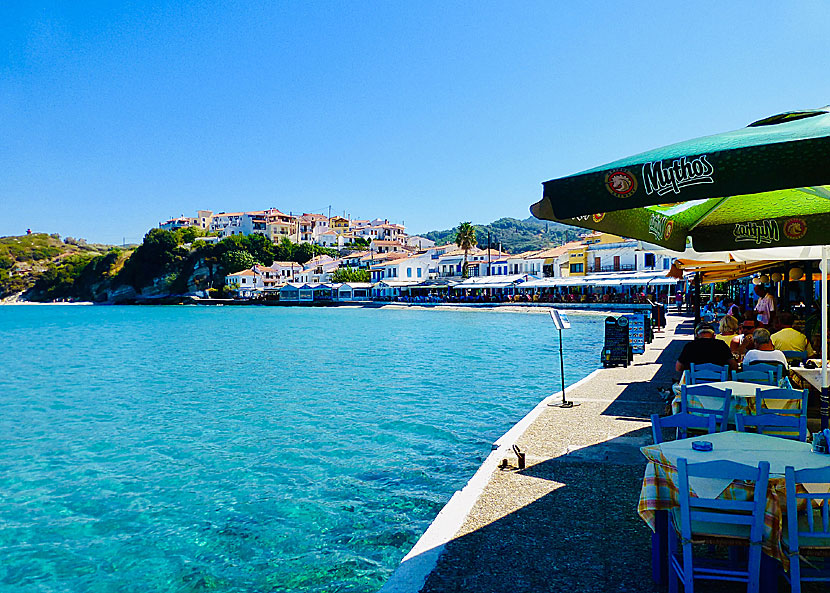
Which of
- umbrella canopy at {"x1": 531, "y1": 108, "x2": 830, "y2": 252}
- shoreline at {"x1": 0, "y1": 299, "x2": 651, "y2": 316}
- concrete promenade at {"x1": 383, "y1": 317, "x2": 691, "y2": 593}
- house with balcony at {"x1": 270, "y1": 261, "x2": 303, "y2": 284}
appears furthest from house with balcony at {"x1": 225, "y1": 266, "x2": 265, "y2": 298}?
umbrella canopy at {"x1": 531, "y1": 108, "x2": 830, "y2": 252}

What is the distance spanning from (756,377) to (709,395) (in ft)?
3.99

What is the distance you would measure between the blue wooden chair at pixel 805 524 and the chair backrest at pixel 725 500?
0.42ft

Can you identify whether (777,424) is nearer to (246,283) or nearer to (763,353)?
(763,353)

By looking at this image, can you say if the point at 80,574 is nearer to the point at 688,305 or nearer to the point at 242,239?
the point at 688,305

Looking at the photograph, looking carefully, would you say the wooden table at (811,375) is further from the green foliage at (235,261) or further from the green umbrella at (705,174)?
the green foliage at (235,261)

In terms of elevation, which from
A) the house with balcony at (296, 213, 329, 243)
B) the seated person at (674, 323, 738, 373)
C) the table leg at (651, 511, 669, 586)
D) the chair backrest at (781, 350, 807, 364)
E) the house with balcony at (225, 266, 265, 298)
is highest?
the house with balcony at (296, 213, 329, 243)

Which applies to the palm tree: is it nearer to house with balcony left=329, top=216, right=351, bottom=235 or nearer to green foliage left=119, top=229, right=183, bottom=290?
green foliage left=119, top=229, right=183, bottom=290

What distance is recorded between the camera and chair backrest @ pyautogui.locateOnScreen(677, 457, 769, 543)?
296 centimetres

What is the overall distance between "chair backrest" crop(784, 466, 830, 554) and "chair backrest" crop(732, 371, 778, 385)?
371 cm

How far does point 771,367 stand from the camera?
21.2ft

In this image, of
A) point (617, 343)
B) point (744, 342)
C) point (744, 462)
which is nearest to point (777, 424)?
point (744, 462)

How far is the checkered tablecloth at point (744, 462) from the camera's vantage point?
3.06 metres

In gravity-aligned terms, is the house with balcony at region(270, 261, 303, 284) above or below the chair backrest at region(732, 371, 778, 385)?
above

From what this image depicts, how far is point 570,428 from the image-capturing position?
7.91 metres
